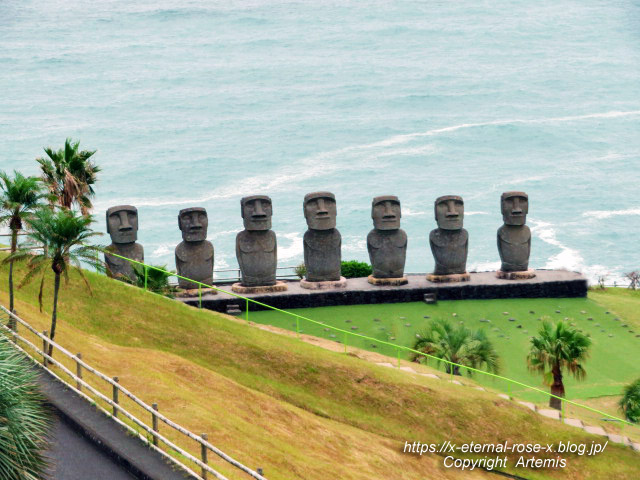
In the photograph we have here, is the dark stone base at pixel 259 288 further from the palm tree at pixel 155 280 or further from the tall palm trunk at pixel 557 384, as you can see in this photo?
the tall palm trunk at pixel 557 384

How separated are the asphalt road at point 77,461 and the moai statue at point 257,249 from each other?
2013cm

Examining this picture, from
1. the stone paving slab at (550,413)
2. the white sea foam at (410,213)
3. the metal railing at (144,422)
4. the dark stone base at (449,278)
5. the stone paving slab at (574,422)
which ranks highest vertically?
the white sea foam at (410,213)

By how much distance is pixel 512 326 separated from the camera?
149ft

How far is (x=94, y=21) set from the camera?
184750 millimetres

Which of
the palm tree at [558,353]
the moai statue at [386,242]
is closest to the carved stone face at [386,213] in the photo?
the moai statue at [386,242]

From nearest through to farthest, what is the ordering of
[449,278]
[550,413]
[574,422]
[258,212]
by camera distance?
[574,422] → [550,413] → [258,212] → [449,278]

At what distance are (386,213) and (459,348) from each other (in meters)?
8.94

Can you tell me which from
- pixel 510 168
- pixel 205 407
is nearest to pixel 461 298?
pixel 205 407

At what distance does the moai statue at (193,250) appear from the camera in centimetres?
4422

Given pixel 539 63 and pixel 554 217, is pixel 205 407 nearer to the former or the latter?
pixel 554 217

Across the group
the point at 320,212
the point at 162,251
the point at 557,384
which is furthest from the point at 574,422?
the point at 162,251

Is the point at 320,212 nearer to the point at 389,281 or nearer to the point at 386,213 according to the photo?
the point at 386,213

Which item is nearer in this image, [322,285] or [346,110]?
[322,285]

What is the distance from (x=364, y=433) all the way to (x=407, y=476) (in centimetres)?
258
